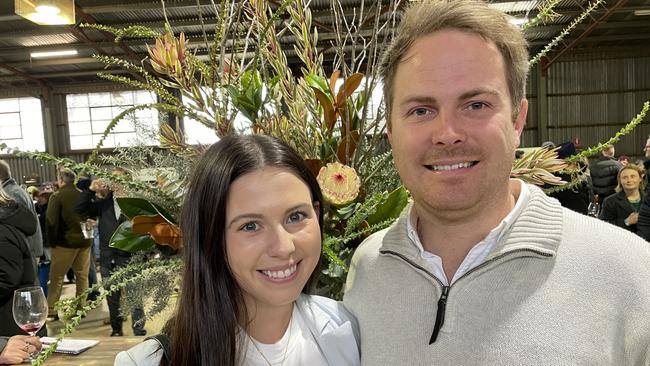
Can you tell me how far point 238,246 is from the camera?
3.17 ft

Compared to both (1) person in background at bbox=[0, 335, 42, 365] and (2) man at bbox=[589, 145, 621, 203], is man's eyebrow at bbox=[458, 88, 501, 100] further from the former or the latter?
(2) man at bbox=[589, 145, 621, 203]

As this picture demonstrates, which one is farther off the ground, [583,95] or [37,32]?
[37,32]

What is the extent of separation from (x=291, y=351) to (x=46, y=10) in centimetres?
252

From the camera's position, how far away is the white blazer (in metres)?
1.04

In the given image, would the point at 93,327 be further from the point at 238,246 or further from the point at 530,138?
the point at 530,138

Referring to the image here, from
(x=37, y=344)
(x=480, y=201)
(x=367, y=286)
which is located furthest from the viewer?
(x=37, y=344)

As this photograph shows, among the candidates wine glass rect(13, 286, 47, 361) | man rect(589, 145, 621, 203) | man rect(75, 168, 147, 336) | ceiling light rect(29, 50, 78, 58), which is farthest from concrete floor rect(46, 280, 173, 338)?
ceiling light rect(29, 50, 78, 58)

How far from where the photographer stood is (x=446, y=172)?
887 mm

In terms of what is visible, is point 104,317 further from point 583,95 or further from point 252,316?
point 583,95

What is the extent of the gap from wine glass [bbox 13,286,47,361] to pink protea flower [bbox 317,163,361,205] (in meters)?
1.36

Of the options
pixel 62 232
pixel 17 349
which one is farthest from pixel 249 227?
pixel 62 232

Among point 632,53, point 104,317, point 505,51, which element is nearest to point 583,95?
point 632,53

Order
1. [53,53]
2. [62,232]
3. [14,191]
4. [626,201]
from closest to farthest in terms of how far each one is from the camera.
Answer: [14,191] < [626,201] < [62,232] < [53,53]

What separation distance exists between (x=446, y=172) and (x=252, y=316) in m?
0.52
